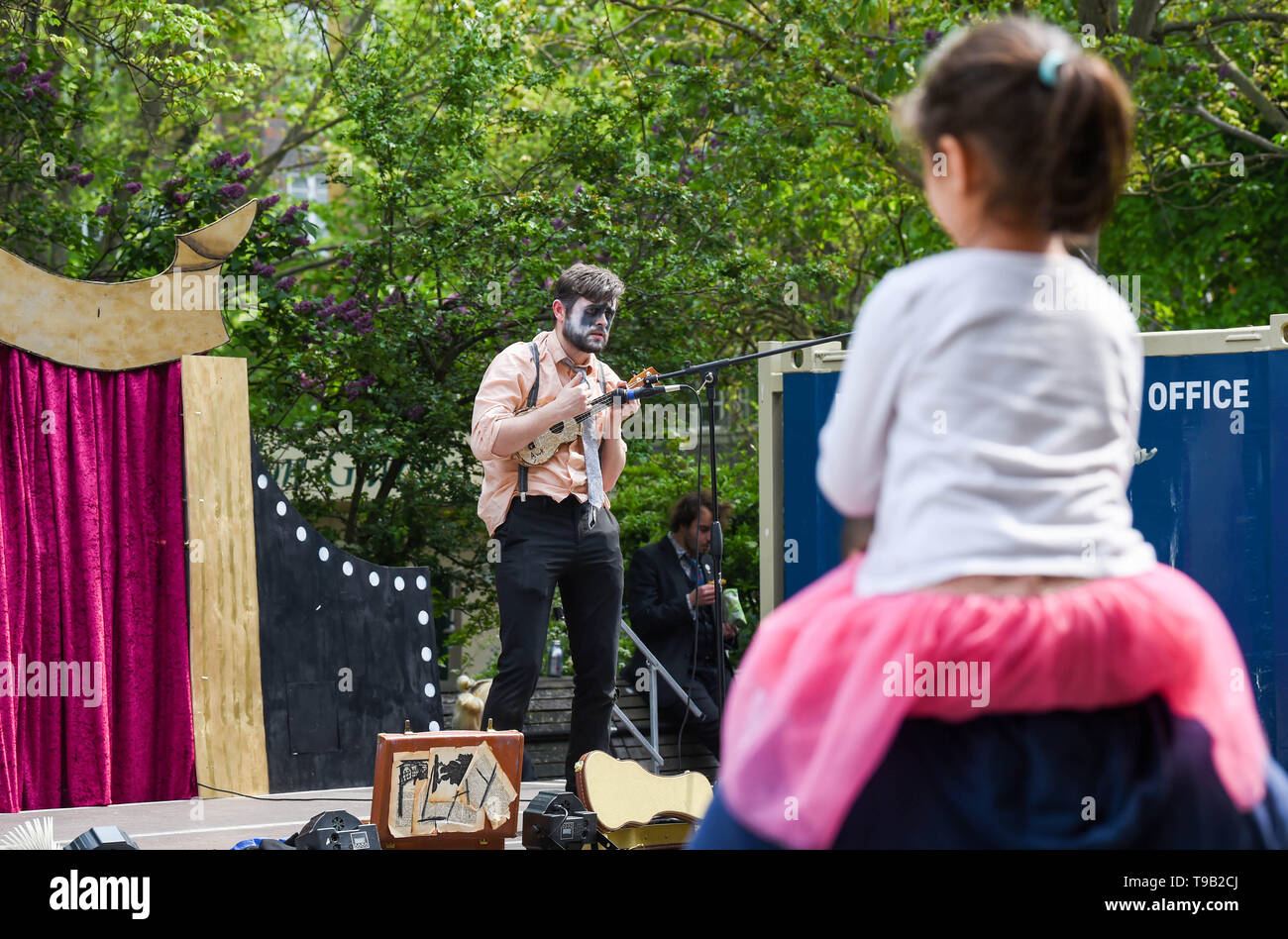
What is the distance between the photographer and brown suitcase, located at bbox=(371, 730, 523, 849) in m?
4.46

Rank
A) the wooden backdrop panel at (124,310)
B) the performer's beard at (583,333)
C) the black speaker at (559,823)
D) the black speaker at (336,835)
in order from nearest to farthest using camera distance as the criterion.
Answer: the black speaker at (336,835) → the black speaker at (559,823) → the performer's beard at (583,333) → the wooden backdrop panel at (124,310)

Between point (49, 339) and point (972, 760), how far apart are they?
5.10 meters

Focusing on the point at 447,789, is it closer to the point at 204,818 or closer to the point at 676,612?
the point at 204,818

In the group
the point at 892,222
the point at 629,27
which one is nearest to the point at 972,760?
the point at 629,27

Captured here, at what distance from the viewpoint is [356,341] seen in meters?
9.09

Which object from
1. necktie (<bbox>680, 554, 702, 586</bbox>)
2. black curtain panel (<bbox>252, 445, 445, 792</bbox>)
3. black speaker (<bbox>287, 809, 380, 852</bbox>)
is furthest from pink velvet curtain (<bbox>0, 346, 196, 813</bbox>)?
necktie (<bbox>680, 554, 702, 586</bbox>)

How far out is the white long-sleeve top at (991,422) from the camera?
175cm

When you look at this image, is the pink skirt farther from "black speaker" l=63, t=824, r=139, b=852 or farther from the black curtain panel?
the black curtain panel

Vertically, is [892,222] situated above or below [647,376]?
above

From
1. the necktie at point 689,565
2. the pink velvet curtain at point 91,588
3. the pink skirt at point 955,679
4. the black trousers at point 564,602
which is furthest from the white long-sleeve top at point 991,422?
the necktie at point 689,565

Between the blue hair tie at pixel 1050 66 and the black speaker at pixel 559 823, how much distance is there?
3000 millimetres

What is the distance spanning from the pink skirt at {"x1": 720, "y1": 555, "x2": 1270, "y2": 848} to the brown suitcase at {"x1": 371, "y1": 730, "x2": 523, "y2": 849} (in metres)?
2.88

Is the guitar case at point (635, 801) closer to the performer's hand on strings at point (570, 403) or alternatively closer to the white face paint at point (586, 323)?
the performer's hand on strings at point (570, 403)
